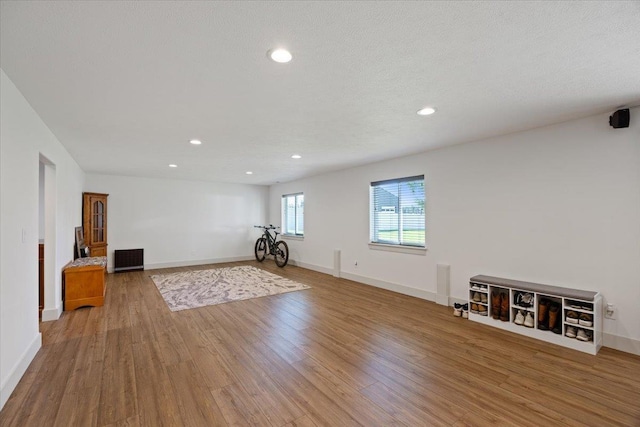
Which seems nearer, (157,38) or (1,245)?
(157,38)

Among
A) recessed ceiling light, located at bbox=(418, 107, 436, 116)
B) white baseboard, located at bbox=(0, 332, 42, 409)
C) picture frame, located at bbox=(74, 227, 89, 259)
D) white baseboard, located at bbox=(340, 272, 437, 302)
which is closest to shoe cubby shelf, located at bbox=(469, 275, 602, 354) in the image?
white baseboard, located at bbox=(340, 272, 437, 302)

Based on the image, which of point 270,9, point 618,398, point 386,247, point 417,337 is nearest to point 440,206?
point 386,247

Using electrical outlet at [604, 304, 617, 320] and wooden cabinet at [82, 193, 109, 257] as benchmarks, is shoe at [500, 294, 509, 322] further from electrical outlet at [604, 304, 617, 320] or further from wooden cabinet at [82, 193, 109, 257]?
wooden cabinet at [82, 193, 109, 257]

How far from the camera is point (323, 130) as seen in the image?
3471mm

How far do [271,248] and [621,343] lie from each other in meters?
6.74

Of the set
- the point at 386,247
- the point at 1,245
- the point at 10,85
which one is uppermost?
the point at 10,85

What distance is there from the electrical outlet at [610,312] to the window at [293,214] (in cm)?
583

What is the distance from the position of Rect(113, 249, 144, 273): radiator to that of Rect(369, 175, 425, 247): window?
564 cm

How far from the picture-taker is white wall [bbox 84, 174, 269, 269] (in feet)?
22.9

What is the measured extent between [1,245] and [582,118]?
5246 millimetres

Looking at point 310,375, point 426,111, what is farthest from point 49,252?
point 426,111

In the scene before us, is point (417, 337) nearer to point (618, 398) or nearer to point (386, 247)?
point (618, 398)

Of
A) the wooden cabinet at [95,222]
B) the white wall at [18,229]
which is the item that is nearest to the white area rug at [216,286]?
the wooden cabinet at [95,222]

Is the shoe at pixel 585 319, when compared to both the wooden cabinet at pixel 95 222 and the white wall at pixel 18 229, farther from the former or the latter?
the wooden cabinet at pixel 95 222
